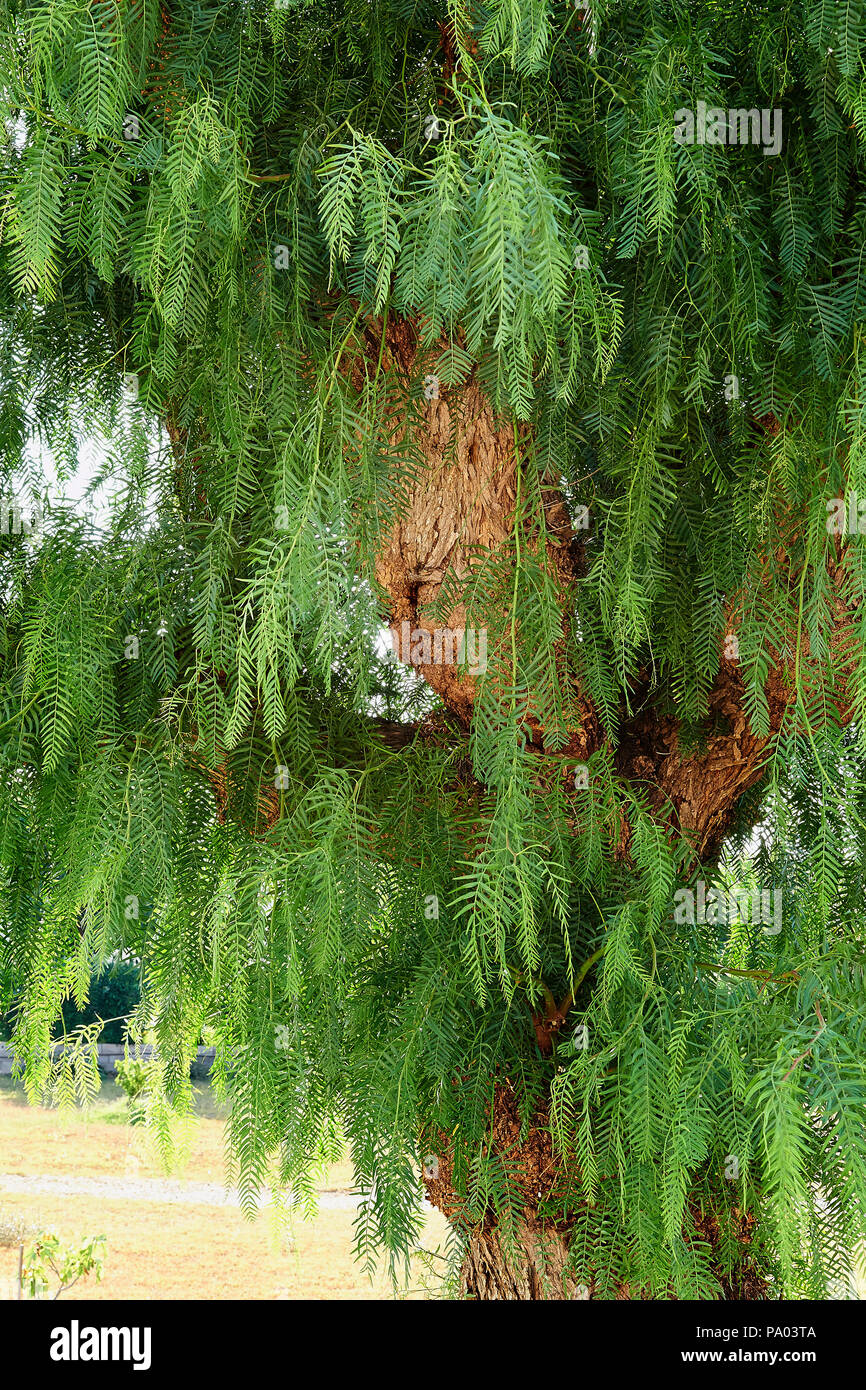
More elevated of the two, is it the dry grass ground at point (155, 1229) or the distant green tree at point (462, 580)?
the distant green tree at point (462, 580)

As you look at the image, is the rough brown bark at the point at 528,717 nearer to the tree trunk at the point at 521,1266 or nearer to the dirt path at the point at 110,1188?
the tree trunk at the point at 521,1266

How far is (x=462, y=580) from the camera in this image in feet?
4.73

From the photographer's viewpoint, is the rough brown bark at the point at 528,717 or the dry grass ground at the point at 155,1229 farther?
the dry grass ground at the point at 155,1229

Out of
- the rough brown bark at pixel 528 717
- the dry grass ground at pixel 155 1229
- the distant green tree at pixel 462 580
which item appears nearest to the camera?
the distant green tree at pixel 462 580

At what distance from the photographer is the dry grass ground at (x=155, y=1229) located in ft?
12.8

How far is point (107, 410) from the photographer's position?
1620 millimetres

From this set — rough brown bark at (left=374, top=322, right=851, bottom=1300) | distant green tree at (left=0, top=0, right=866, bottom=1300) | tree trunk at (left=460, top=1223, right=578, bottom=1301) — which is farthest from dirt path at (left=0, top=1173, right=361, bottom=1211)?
distant green tree at (left=0, top=0, right=866, bottom=1300)

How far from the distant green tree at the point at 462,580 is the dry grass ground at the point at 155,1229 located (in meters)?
2.51

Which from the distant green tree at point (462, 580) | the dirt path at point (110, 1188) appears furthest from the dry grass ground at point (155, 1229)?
the distant green tree at point (462, 580)

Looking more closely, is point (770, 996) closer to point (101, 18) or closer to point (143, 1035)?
point (143, 1035)

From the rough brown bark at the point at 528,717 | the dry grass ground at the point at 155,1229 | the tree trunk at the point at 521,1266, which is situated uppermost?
the rough brown bark at the point at 528,717

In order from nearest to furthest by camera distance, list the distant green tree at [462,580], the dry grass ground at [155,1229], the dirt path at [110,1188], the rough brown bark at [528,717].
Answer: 1. the distant green tree at [462,580]
2. the rough brown bark at [528,717]
3. the dry grass ground at [155,1229]
4. the dirt path at [110,1188]

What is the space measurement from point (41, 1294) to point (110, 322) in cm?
244

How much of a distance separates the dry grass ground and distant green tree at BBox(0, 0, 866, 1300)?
2.51 metres
